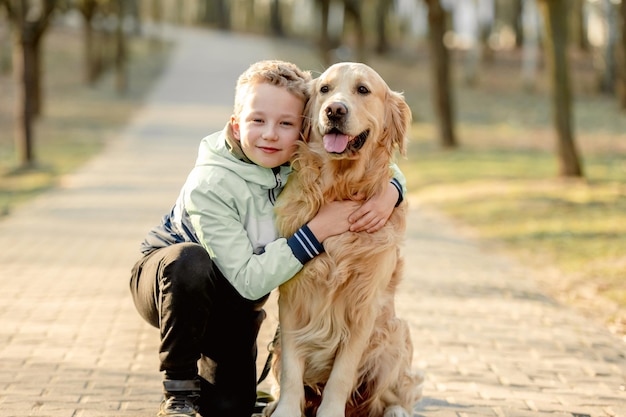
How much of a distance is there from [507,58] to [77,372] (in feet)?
130

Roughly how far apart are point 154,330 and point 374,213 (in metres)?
2.96

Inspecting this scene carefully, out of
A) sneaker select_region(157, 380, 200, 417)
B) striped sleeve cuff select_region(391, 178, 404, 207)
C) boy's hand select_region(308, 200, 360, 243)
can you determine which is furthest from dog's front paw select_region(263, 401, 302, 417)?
striped sleeve cuff select_region(391, 178, 404, 207)

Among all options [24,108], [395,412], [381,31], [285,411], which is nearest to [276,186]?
[285,411]

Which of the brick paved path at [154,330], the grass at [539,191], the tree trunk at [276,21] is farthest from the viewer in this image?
the tree trunk at [276,21]

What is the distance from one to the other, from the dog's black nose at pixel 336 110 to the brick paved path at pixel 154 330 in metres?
1.86

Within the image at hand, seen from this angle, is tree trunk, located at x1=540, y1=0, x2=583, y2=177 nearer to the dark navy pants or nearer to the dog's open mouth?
the dark navy pants

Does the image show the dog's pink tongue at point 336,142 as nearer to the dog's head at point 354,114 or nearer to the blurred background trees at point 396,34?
the dog's head at point 354,114

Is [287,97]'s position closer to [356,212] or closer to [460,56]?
[356,212]

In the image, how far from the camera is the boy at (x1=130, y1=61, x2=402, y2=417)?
13.3 feet

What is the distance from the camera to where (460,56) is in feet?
143

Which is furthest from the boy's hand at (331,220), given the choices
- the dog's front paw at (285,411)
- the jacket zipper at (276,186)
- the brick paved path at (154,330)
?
the brick paved path at (154,330)

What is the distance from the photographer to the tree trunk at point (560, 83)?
15.1m

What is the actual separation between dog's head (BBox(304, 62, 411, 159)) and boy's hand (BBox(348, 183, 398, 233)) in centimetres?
22

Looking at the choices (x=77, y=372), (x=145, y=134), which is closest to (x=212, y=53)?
(x=145, y=134)
